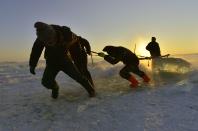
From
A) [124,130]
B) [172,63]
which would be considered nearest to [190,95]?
[124,130]

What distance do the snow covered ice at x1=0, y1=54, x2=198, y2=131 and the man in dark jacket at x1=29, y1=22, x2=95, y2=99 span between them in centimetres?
48

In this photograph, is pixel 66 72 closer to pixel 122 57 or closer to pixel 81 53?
pixel 81 53

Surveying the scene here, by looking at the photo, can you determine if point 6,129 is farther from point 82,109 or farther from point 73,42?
point 73,42

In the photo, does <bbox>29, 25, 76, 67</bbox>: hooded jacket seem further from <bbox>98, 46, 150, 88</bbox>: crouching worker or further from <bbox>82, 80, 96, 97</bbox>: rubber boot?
<bbox>98, 46, 150, 88</bbox>: crouching worker

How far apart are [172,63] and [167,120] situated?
8161 millimetres

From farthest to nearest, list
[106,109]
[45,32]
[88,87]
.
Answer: [88,87], [45,32], [106,109]

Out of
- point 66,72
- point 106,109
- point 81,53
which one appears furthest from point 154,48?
point 106,109

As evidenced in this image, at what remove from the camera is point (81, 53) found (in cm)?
1063

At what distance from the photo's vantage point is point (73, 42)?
396 inches

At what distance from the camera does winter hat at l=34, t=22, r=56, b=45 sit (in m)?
9.27

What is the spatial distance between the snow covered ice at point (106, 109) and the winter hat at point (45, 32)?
1.41m

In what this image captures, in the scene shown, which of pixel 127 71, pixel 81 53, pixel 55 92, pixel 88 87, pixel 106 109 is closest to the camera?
pixel 106 109

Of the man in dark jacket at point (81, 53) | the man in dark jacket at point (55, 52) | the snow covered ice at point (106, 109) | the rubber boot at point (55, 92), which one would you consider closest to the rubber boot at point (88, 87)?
the man in dark jacket at point (55, 52)

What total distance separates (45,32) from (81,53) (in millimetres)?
1599
